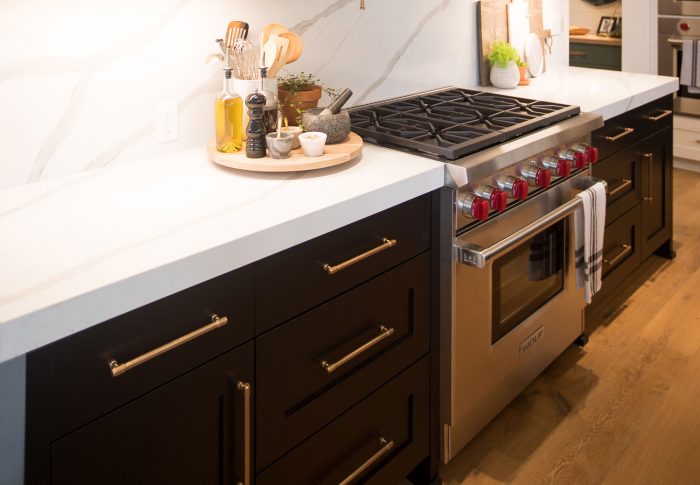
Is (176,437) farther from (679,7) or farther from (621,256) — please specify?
(679,7)

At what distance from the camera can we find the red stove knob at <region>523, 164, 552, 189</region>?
2031mm

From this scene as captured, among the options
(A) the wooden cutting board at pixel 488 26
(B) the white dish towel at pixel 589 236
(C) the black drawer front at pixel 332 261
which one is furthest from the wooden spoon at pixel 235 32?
(A) the wooden cutting board at pixel 488 26

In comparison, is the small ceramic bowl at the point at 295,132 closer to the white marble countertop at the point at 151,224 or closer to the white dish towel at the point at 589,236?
the white marble countertop at the point at 151,224

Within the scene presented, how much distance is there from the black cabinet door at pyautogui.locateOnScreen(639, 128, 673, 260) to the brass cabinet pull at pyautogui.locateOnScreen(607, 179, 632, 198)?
0.16 meters

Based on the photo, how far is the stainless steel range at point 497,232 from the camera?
1861 millimetres

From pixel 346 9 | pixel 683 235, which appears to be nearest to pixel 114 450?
pixel 346 9

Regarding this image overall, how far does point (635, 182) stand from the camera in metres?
2.95

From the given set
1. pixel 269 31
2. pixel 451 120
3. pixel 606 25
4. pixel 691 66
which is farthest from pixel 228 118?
pixel 606 25

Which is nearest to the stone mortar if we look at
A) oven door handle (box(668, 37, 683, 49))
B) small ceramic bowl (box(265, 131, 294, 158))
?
small ceramic bowl (box(265, 131, 294, 158))

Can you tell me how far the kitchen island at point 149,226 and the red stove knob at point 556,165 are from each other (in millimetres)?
474

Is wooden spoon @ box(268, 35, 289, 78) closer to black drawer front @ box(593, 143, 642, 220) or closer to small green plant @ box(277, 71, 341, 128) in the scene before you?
small green plant @ box(277, 71, 341, 128)

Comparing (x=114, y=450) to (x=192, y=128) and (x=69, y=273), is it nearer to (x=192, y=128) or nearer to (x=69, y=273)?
(x=69, y=273)

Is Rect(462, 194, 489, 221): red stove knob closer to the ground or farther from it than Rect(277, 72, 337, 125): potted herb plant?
closer to the ground

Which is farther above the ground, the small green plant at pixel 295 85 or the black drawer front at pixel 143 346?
the small green plant at pixel 295 85
